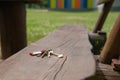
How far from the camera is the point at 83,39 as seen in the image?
2.70m

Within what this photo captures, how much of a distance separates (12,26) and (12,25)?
0.01 metres

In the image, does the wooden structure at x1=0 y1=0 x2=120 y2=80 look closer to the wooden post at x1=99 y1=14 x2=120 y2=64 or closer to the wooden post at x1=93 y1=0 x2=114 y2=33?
the wooden post at x1=99 y1=14 x2=120 y2=64

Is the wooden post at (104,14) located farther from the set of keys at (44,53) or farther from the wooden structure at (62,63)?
the set of keys at (44,53)

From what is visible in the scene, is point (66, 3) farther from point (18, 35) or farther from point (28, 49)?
point (28, 49)

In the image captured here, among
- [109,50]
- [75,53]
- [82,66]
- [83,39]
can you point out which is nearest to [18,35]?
[83,39]

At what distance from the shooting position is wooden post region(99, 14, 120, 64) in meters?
2.49

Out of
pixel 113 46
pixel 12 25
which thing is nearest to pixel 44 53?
pixel 113 46

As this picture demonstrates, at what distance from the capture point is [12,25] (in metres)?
3.38

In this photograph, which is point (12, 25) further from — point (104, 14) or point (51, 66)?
point (51, 66)

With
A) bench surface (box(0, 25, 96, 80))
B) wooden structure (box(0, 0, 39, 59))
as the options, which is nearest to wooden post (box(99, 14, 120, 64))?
bench surface (box(0, 25, 96, 80))

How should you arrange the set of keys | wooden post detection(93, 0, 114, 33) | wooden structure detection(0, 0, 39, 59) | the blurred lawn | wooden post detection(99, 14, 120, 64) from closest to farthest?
the set of keys < wooden post detection(99, 14, 120, 64) < wooden structure detection(0, 0, 39, 59) < wooden post detection(93, 0, 114, 33) < the blurred lawn

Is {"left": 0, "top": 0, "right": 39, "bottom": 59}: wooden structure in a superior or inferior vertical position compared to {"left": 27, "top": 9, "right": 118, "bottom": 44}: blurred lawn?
superior

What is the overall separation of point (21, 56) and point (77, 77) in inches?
21.5

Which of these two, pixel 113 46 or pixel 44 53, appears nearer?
pixel 44 53
